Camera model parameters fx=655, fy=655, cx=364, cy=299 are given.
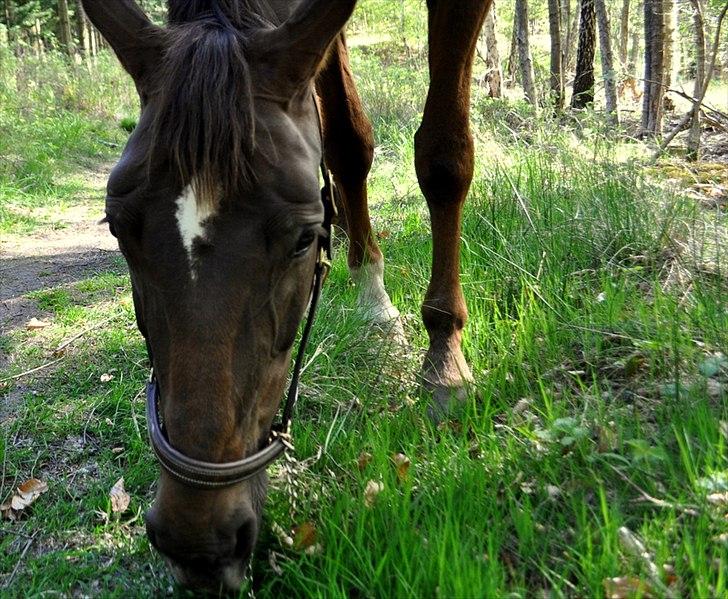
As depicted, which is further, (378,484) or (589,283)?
(589,283)

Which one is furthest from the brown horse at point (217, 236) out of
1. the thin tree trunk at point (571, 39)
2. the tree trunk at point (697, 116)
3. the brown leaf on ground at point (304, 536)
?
the thin tree trunk at point (571, 39)

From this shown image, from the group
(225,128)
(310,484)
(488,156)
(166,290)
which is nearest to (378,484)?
(310,484)

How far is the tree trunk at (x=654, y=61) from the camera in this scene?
23.7 feet

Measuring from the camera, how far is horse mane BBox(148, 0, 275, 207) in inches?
59.5

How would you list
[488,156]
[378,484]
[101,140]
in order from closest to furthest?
[378,484] < [488,156] < [101,140]

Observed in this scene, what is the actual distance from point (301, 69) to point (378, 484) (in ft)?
4.13

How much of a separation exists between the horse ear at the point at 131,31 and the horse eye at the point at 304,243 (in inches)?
26.8

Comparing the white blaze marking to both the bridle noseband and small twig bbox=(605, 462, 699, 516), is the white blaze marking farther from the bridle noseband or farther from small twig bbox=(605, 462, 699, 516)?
small twig bbox=(605, 462, 699, 516)

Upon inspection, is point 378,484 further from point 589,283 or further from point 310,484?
point 589,283

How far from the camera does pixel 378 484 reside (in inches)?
80.7

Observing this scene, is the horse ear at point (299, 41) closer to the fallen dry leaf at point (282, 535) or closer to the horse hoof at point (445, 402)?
the fallen dry leaf at point (282, 535)

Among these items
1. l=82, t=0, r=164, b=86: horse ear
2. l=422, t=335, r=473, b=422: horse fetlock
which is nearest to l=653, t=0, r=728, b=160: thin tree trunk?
l=422, t=335, r=473, b=422: horse fetlock

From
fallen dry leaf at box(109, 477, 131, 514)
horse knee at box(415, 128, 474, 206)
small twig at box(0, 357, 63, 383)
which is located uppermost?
horse knee at box(415, 128, 474, 206)

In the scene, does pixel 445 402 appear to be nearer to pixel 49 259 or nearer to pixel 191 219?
pixel 191 219
